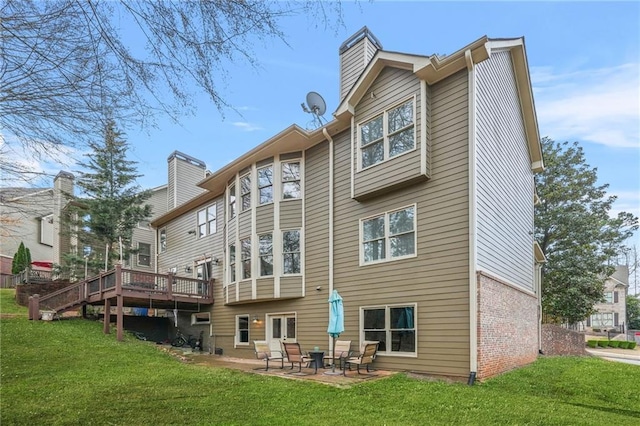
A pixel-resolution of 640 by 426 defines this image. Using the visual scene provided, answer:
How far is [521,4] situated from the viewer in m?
8.22

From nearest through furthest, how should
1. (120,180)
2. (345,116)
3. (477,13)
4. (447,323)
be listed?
(477,13), (447,323), (345,116), (120,180)

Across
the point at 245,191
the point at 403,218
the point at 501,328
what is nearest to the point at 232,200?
the point at 245,191

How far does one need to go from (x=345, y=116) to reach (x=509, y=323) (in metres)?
7.54

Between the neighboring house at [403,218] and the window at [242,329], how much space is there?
2.3 inches

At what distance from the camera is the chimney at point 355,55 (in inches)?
535

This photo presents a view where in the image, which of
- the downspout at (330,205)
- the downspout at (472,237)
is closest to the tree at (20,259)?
the downspout at (330,205)

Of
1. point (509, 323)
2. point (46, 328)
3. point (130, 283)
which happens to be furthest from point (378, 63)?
point (46, 328)

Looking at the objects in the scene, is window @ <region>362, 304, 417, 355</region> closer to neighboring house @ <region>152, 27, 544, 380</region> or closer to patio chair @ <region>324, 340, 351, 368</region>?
neighboring house @ <region>152, 27, 544, 380</region>

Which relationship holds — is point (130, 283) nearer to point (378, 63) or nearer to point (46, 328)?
point (46, 328)

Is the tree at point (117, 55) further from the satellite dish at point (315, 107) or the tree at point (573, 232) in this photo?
the tree at point (573, 232)

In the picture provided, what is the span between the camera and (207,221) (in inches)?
779

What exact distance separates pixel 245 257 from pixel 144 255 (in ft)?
47.9

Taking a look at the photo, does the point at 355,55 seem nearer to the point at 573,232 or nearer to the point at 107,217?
the point at 107,217

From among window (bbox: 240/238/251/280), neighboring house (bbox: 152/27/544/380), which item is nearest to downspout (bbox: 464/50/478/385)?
neighboring house (bbox: 152/27/544/380)
